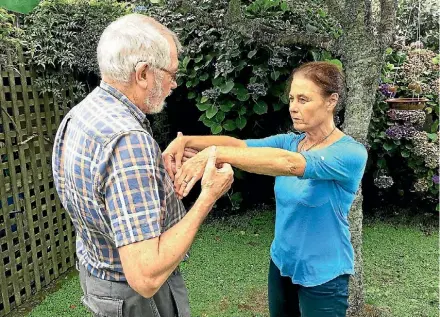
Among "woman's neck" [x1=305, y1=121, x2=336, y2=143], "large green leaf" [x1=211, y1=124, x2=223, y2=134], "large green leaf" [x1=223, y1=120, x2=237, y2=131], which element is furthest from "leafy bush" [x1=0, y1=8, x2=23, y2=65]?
"woman's neck" [x1=305, y1=121, x2=336, y2=143]

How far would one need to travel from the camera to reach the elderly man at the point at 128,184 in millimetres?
1320

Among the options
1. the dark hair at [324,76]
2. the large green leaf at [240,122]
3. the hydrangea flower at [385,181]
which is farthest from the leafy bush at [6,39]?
the hydrangea flower at [385,181]

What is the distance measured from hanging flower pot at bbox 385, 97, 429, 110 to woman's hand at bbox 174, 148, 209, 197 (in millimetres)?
4167

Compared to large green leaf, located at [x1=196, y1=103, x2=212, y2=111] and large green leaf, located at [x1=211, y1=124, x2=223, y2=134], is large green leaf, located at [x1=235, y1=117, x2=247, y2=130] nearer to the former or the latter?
large green leaf, located at [x1=211, y1=124, x2=223, y2=134]

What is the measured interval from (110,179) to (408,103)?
15.5 feet

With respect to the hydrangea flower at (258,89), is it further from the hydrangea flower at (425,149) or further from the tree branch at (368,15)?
the hydrangea flower at (425,149)

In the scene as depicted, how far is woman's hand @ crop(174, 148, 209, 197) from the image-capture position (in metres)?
1.64

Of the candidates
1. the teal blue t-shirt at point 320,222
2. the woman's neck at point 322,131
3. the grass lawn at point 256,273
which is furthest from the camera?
the grass lawn at point 256,273

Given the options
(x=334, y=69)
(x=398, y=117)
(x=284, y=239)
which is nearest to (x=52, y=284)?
(x=284, y=239)

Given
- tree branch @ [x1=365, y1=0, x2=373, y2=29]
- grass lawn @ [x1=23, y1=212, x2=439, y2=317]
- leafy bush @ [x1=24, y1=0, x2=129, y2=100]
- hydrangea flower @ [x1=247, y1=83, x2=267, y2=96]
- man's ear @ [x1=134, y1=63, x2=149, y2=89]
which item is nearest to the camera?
man's ear @ [x1=134, y1=63, x2=149, y2=89]

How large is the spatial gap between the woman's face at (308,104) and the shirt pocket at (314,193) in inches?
11.6

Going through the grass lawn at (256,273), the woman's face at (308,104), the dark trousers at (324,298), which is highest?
the woman's face at (308,104)

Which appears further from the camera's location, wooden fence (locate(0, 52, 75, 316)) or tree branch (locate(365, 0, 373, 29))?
wooden fence (locate(0, 52, 75, 316))

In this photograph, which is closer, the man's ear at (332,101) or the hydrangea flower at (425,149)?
the man's ear at (332,101)
